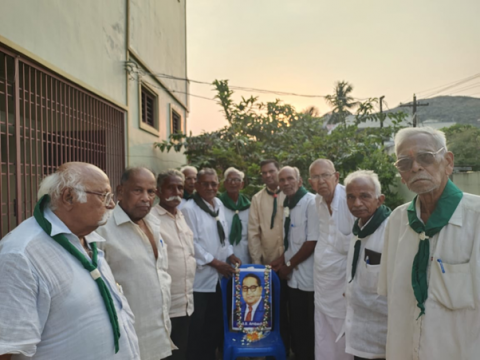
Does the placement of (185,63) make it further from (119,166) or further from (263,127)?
(119,166)

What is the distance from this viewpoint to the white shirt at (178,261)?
3184 millimetres

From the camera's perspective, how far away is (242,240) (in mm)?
4531

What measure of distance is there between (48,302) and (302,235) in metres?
2.82

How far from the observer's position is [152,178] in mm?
2717

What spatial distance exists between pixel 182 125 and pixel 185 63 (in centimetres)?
221

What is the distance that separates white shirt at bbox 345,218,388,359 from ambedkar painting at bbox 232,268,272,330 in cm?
110

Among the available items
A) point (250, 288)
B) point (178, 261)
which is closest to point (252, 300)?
point (250, 288)

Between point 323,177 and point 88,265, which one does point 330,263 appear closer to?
point 323,177

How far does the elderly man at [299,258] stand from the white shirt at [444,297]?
1.63m

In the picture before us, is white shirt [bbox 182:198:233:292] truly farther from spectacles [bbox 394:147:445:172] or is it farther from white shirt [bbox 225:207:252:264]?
spectacles [bbox 394:147:445:172]

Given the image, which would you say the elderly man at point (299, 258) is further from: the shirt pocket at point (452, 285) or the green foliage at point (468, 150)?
the green foliage at point (468, 150)

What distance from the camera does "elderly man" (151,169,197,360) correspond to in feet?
10.4

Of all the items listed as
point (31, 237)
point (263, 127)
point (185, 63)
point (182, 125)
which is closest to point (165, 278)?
point (31, 237)

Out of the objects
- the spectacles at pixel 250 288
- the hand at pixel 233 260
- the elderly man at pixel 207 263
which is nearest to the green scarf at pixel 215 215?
the elderly man at pixel 207 263
